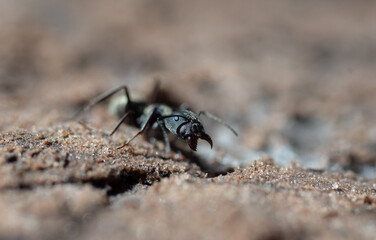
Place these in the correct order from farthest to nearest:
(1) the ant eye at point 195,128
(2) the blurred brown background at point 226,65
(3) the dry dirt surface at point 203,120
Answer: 1. (2) the blurred brown background at point 226,65
2. (1) the ant eye at point 195,128
3. (3) the dry dirt surface at point 203,120

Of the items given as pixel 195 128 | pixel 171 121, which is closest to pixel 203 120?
pixel 171 121

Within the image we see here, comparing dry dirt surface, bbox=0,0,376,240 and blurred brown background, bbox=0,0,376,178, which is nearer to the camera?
dry dirt surface, bbox=0,0,376,240

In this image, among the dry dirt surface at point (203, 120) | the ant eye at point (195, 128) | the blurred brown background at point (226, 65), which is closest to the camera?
the dry dirt surface at point (203, 120)

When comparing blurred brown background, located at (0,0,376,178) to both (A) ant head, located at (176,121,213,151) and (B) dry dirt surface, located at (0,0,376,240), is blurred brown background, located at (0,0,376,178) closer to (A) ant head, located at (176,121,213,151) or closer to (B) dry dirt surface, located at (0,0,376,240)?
(B) dry dirt surface, located at (0,0,376,240)

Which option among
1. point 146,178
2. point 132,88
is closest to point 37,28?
point 132,88

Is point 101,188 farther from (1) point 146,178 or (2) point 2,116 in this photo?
(2) point 2,116

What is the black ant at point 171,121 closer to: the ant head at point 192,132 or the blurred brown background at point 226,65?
the ant head at point 192,132

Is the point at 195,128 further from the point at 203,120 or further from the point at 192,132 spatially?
the point at 203,120

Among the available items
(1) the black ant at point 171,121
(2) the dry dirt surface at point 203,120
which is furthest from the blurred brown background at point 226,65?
(1) the black ant at point 171,121

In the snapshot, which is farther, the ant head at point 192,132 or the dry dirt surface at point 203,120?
the ant head at point 192,132

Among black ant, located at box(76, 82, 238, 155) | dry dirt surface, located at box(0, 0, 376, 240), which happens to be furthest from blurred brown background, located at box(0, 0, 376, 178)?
black ant, located at box(76, 82, 238, 155)
